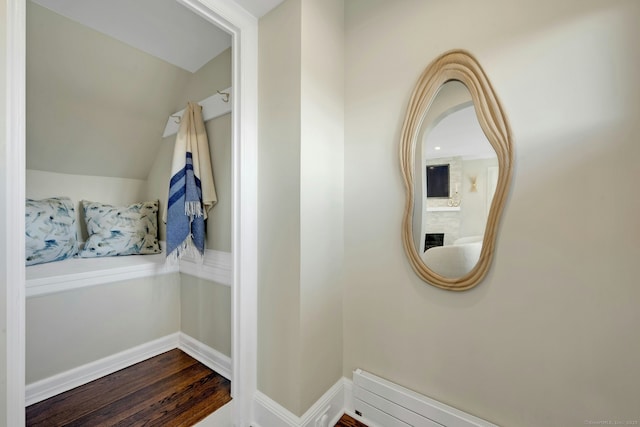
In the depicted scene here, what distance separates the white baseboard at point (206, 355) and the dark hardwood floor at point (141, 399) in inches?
1.5

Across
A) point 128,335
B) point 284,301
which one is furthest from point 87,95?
point 284,301

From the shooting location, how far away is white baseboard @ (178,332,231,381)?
1679 millimetres

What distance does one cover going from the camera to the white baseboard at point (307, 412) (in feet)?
3.99

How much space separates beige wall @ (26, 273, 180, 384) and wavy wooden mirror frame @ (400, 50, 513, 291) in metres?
1.87

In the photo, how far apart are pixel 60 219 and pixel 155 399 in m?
1.35

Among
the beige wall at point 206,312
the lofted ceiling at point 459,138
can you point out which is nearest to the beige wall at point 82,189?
the beige wall at point 206,312

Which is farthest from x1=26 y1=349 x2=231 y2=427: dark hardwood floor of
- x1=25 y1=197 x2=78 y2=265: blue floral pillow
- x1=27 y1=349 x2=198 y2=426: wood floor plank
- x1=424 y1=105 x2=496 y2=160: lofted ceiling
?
x1=424 y1=105 x2=496 y2=160: lofted ceiling

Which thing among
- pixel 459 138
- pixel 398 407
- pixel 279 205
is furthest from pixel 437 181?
pixel 398 407

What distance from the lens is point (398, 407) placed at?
123 cm

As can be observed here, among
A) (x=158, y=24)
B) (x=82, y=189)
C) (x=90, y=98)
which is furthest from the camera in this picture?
(x=82, y=189)

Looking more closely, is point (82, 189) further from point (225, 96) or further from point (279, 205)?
point (279, 205)

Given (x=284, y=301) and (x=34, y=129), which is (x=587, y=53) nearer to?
(x=284, y=301)

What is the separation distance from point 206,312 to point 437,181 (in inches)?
68.6

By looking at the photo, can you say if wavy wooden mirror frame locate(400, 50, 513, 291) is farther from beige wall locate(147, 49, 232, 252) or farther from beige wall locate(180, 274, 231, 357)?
beige wall locate(180, 274, 231, 357)
